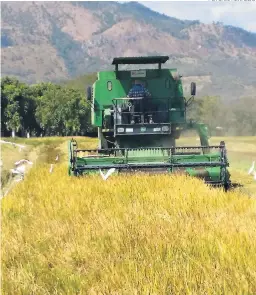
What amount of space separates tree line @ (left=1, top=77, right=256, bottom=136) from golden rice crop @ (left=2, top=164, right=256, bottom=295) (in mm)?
72234

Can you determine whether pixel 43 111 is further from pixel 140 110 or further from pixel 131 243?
pixel 131 243

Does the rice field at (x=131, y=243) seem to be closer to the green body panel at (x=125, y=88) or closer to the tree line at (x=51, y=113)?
the green body panel at (x=125, y=88)

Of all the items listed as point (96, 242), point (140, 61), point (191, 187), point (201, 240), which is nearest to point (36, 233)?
point (96, 242)

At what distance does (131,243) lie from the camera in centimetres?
606

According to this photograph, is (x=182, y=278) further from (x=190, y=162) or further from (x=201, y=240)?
(x=190, y=162)

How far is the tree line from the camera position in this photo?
3332 inches

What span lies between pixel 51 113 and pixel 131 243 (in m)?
81.9

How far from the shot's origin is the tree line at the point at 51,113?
278 ft

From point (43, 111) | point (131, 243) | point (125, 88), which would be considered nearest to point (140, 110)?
point (125, 88)

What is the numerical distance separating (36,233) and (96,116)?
32.6 ft

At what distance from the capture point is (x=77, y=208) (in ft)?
28.3

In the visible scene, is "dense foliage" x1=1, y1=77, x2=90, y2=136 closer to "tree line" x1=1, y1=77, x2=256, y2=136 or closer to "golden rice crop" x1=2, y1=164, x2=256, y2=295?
"tree line" x1=1, y1=77, x2=256, y2=136

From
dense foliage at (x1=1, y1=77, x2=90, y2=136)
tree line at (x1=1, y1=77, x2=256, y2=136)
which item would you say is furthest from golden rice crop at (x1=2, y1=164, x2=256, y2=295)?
dense foliage at (x1=1, y1=77, x2=90, y2=136)

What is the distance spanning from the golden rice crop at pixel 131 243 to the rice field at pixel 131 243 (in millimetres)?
12
